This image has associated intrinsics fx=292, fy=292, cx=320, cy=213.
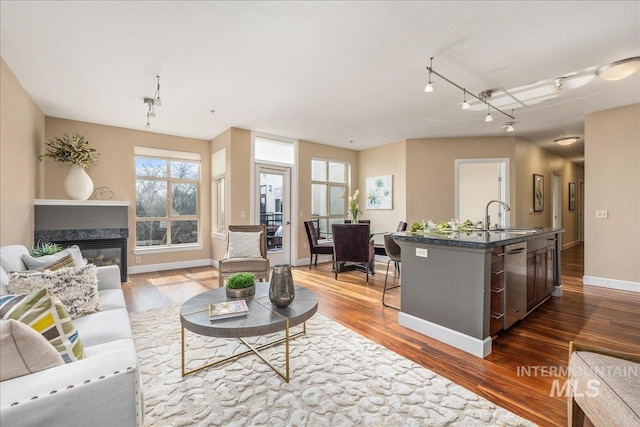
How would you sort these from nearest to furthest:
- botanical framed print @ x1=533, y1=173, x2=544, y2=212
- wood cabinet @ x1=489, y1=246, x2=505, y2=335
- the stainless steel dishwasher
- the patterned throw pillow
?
1. wood cabinet @ x1=489, y1=246, x2=505, y2=335
2. the stainless steel dishwasher
3. the patterned throw pillow
4. botanical framed print @ x1=533, y1=173, x2=544, y2=212

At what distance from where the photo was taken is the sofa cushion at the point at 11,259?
2047 mm

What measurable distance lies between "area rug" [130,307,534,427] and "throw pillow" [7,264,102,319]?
1.93 feet

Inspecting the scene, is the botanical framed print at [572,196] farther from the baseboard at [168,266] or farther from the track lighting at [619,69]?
the baseboard at [168,266]

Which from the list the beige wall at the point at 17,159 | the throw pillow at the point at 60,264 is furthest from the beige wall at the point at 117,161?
the throw pillow at the point at 60,264

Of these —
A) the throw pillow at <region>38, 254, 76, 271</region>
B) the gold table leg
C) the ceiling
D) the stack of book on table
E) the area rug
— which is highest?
the ceiling

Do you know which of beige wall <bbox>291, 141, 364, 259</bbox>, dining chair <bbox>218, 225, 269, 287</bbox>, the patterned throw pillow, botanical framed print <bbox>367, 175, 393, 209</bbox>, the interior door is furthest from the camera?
botanical framed print <bbox>367, 175, 393, 209</bbox>

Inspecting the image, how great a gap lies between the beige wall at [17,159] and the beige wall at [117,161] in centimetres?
41

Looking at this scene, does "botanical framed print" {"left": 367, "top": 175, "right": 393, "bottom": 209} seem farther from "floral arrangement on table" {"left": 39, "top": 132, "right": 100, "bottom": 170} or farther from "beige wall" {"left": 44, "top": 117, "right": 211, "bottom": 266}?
"floral arrangement on table" {"left": 39, "top": 132, "right": 100, "bottom": 170}

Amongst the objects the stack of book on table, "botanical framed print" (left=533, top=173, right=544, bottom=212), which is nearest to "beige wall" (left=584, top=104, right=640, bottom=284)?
"botanical framed print" (left=533, top=173, right=544, bottom=212)

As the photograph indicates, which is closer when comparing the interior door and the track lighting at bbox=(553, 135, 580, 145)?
the track lighting at bbox=(553, 135, 580, 145)

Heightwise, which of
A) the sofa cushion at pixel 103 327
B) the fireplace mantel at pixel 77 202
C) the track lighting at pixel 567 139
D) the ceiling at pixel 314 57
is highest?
the ceiling at pixel 314 57

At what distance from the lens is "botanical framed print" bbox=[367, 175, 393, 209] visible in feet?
21.7

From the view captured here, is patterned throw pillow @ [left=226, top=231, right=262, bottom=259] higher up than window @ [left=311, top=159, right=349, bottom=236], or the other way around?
window @ [left=311, top=159, right=349, bottom=236]

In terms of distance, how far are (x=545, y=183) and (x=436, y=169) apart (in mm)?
3163
